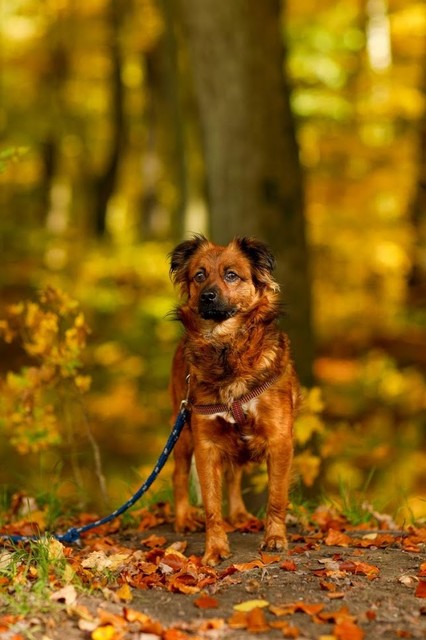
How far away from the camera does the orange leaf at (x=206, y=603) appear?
416 centimetres

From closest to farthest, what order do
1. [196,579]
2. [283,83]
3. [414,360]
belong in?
[196,579] → [283,83] → [414,360]

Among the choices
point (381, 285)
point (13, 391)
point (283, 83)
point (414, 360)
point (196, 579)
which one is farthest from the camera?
point (381, 285)

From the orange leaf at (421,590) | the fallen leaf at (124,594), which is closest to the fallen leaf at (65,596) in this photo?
the fallen leaf at (124,594)

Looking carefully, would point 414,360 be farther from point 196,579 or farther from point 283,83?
point 196,579

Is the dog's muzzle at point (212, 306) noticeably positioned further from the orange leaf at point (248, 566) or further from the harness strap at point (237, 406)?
the orange leaf at point (248, 566)

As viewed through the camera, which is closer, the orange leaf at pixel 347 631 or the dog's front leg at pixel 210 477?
the orange leaf at pixel 347 631

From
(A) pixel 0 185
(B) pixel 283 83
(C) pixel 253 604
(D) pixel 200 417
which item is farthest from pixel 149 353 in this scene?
(A) pixel 0 185

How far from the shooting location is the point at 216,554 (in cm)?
501

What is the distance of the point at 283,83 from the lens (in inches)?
332

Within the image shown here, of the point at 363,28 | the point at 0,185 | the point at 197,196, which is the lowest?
the point at 197,196

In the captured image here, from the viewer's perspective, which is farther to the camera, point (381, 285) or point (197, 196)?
point (381, 285)

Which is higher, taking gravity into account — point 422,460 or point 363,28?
point 363,28

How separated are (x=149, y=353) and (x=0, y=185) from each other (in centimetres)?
1536

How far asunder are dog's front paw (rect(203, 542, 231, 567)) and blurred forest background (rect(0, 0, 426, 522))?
1375 mm
